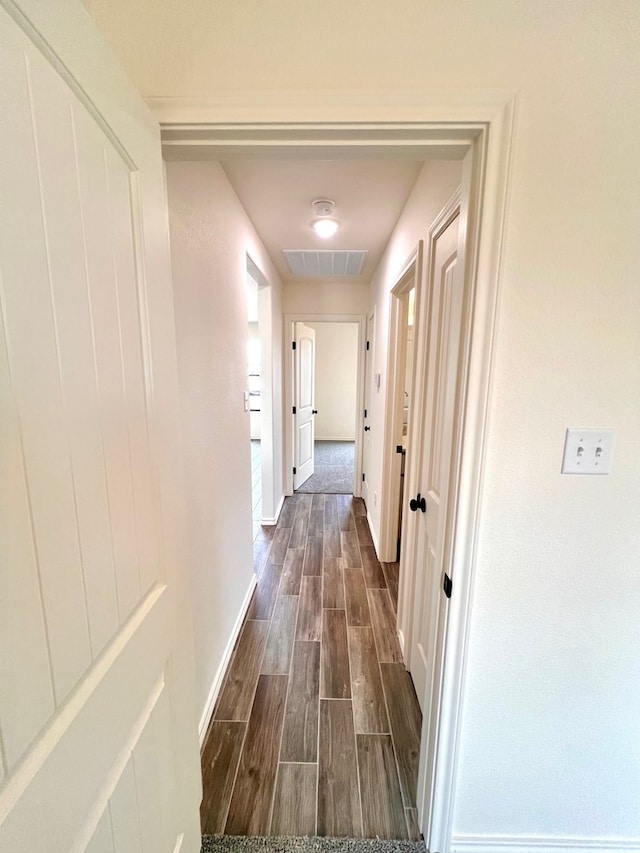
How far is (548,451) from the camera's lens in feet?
2.89

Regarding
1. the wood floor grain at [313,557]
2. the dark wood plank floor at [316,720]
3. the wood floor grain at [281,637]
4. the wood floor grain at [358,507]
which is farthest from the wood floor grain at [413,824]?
the wood floor grain at [358,507]

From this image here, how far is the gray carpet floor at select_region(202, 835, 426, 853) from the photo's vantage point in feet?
3.48

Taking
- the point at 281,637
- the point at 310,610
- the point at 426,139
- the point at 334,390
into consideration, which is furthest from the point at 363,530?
the point at 334,390

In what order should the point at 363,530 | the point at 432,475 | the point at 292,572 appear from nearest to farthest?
the point at 432,475 → the point at 292,572 → the point at 363,530

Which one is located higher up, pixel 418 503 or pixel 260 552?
pixel 418 503

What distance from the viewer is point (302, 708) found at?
152cm

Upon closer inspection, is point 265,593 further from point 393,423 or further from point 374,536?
point 393,423

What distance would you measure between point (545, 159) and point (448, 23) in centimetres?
36

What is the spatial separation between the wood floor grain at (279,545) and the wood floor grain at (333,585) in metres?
0.39

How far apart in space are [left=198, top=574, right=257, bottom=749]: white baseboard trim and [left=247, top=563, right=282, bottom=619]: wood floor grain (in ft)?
0.18

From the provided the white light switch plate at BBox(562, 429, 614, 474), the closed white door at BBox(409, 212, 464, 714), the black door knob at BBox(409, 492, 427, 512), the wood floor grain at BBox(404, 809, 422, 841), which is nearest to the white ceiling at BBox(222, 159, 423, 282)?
the closed white door at BBox(409, 212, 464, 714)

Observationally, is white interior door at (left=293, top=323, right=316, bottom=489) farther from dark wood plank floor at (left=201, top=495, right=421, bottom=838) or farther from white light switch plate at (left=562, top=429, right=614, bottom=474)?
white light switch plate at (left=562, top=429, right=614, bottom=474)

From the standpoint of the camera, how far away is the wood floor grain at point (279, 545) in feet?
8.99

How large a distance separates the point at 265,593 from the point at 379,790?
125cm
